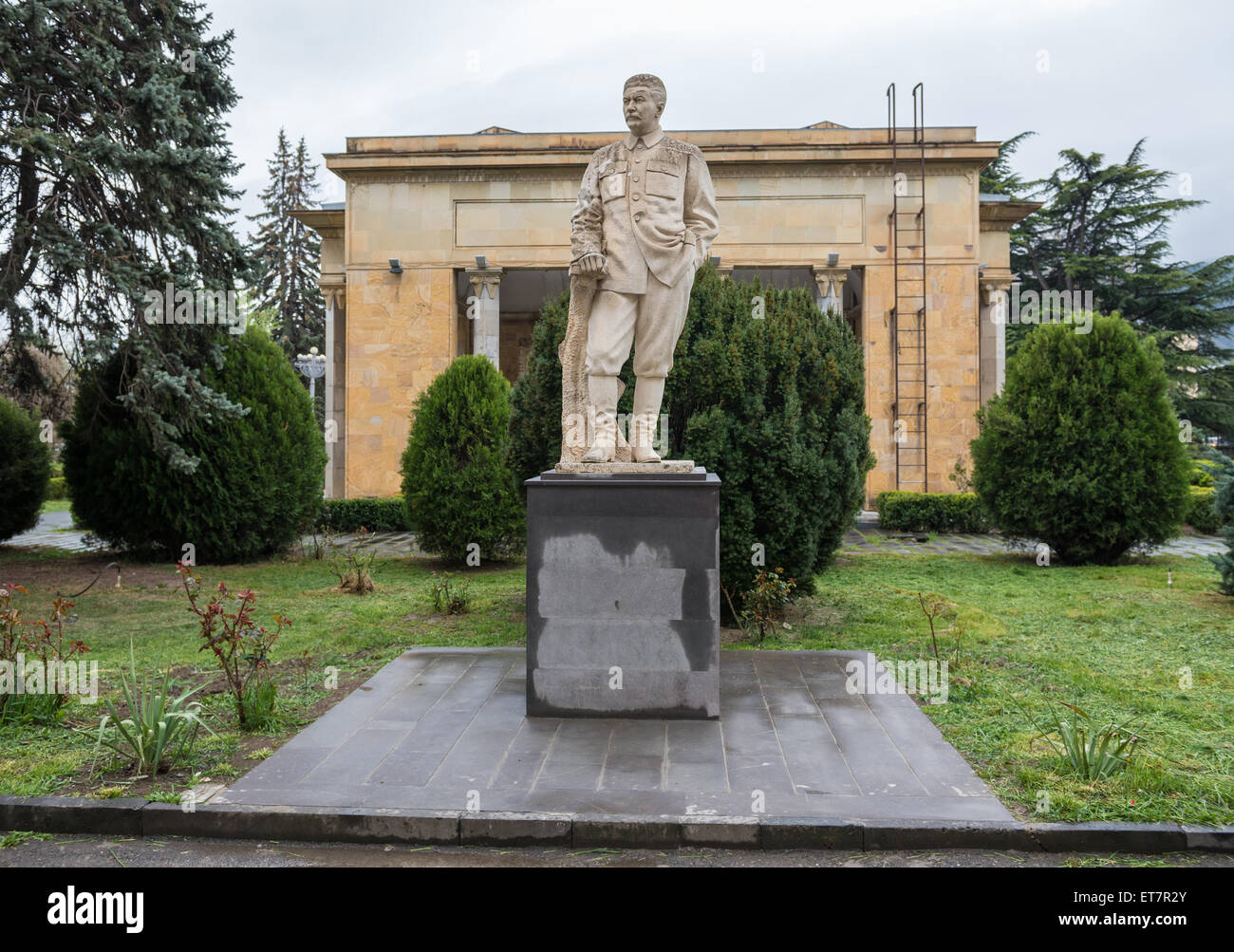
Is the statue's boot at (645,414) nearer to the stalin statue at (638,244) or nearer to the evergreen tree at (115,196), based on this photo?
the stalin statue at (638,244)

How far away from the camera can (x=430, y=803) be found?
4266mm

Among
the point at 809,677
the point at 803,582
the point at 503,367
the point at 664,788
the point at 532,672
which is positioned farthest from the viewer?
the point at 503,367

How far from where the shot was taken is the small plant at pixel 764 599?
8141 millimetres

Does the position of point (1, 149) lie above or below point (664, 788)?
above

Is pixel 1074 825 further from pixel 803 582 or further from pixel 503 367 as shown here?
pixel 503 367

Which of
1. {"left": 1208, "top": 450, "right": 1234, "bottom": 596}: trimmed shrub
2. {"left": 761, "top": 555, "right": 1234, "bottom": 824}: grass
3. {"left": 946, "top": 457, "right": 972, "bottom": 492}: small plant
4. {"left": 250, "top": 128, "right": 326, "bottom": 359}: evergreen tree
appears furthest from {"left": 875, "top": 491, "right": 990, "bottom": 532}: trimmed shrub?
{"left": 250, "top": 128, "right": 326, "bottom": 359}: evergreen tree

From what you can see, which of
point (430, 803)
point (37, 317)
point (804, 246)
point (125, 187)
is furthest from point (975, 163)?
point (430, 803)

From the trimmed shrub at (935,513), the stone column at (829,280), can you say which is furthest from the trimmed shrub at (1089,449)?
the stone column at (829,280)

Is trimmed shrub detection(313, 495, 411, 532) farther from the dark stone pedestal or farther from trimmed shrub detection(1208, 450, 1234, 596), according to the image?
trimmed shrub detection(1208, 450, 1234, 596)

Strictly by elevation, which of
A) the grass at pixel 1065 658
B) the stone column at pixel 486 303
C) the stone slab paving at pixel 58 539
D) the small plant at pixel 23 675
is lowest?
the grass at pixel 1065 658

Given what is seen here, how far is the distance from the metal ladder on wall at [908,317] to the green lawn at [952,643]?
26.2ft

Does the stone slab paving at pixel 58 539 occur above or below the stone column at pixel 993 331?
below

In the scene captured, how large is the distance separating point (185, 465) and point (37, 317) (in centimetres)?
288

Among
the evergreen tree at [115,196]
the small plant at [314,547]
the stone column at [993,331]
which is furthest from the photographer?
the stone column at [993,331]
